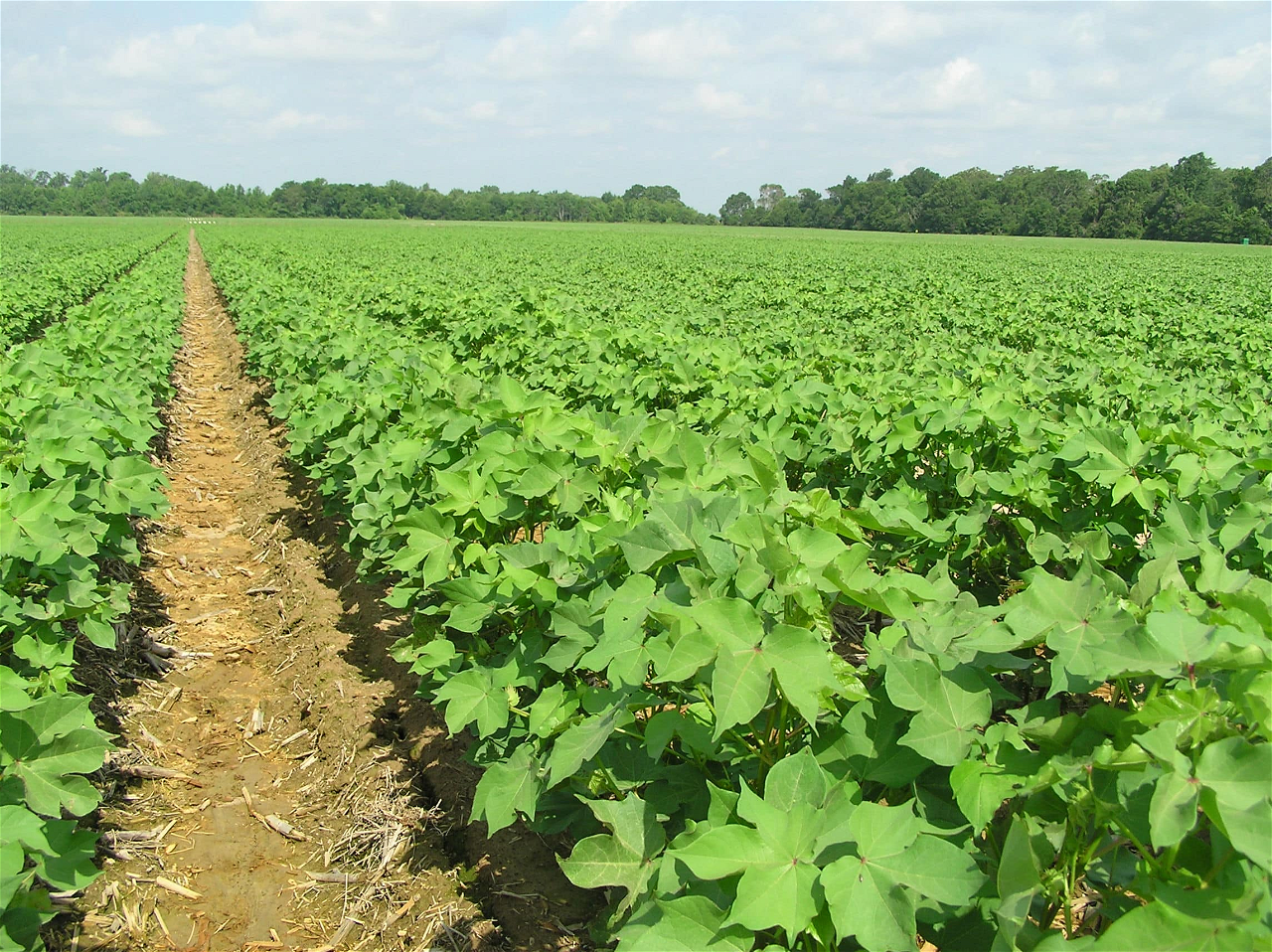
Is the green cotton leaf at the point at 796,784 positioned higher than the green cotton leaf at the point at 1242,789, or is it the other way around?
the green cotton leaf at the point at 1242,789

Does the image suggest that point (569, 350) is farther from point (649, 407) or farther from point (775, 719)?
point (775, 719)

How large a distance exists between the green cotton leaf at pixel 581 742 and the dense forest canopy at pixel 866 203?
295ft

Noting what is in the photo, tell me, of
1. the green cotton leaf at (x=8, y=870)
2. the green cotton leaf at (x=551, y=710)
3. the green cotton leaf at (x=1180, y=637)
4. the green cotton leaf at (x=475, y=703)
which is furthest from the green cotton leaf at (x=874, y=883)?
the green cotton leaf at (x=8, y=870)

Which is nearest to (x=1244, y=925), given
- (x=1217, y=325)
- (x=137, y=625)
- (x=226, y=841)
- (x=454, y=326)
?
(x=226, y=841)

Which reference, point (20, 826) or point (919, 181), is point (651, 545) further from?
point (919, 181)

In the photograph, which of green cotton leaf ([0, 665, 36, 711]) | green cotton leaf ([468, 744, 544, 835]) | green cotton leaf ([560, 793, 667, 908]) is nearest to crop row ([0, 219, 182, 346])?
green cotton leaf ([0, 665, 36, 711])

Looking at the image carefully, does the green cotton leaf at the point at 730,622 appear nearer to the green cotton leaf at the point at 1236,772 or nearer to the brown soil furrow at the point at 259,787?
the green cotton leaf at the point at 1236,772

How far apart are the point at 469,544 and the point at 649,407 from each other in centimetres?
258

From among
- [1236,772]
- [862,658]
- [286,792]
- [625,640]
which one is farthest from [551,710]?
[286,792]

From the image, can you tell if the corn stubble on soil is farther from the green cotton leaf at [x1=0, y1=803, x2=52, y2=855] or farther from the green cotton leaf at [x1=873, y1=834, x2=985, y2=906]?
the green cotton leaf at [x1=873, y1=834, x2=985, y2=906]

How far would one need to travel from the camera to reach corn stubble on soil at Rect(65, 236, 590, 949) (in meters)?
2.62

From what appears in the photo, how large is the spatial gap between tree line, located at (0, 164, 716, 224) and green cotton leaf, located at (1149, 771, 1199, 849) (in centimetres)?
11878

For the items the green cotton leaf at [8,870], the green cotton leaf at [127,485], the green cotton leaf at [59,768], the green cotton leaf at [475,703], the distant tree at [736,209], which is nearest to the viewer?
the green cotton leaf at [8,870]

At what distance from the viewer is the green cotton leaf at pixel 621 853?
1.55 metres
